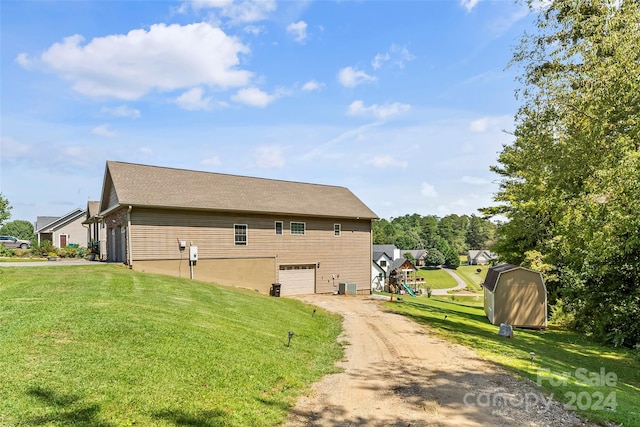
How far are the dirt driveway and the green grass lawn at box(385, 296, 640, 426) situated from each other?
2.30ft

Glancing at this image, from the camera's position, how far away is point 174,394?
19.3 feet

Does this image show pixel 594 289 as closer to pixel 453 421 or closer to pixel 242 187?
pixel 453 421

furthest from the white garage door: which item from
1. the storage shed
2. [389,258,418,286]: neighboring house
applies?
[389,258,418,286]: neighboring house

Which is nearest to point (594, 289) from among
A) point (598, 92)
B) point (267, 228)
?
point (598, 92)

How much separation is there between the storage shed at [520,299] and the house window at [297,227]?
40.3 ft

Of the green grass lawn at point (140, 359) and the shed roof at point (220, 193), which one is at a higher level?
the shed roof at point (220, 193)

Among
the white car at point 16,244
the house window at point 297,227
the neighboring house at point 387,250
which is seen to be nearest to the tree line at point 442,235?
the neighboring house at point 387,250

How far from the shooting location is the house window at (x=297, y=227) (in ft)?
80.6

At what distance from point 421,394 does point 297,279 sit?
17958 millimetres

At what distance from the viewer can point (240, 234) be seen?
887 inches

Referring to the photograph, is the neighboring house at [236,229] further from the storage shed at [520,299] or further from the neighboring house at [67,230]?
the neighboring house at [67,230]

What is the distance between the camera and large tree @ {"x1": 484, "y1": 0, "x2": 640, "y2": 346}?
1245 centimetres

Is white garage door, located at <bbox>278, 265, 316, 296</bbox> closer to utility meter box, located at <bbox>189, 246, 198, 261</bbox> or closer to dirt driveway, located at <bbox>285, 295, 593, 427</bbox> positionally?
utility meter box, located at <bbox>189, 246, 198, 261</bbox>

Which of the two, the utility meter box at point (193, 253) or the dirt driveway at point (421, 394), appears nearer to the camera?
the dirt driveway at point (421, 394)
